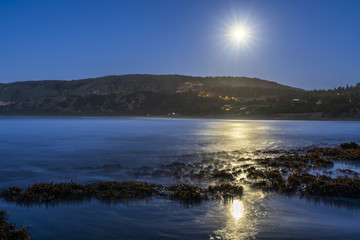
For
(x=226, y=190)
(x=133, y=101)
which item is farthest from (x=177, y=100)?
(x=226, y=190)

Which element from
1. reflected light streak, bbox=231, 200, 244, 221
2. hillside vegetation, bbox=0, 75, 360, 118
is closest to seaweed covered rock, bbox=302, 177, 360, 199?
reflected light streak, bbox=231, 200, 244, 221

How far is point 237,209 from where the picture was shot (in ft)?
24.0

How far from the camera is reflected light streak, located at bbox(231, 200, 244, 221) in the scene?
681 cm

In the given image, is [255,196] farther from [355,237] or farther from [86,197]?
[86,197]

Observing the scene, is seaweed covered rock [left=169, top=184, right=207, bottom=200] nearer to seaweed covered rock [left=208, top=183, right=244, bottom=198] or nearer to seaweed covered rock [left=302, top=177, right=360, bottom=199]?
seaweed covered rock [left=208, top=183, right=244, bottom=198]

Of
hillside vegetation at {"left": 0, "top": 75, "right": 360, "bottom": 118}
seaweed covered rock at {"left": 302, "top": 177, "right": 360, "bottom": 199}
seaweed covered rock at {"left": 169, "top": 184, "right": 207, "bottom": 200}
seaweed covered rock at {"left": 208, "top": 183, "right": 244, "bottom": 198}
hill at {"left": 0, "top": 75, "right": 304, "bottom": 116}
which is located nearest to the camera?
seaweed covered rock at {"left": 169, "top": 184, "right": 207, "bottom": 200}

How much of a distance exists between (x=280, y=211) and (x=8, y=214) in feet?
23.0

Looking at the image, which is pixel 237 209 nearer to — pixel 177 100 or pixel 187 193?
pixel 187 193

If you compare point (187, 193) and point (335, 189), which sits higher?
point (335, 189)

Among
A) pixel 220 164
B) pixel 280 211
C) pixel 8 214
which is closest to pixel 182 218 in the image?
pixel 280 211

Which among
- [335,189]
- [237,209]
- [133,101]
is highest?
[133,101]

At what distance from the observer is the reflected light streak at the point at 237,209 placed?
22.4ft

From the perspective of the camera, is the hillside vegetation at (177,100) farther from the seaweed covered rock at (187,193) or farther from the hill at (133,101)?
the seaweed covered rock at (187,193)

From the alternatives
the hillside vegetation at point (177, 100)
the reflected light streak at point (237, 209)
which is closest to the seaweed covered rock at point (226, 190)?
the reflected light streak at point (237, 209)
